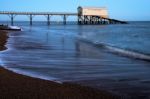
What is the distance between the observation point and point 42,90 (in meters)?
9.09

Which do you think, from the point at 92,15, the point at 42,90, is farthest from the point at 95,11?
the point at 42,90

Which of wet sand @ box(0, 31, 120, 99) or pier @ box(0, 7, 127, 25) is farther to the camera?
pier @ box(0, 7, 127, 25)

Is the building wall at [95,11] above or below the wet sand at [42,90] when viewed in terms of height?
above

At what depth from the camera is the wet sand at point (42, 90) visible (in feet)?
27.6

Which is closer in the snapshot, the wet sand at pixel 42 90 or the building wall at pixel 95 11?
the wet sand at pixel 42 90

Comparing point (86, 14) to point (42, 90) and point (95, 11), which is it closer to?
point (95, 11)

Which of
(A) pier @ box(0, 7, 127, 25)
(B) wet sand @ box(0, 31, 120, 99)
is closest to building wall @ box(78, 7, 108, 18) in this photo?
(A) pier @ box(0, 7, 127, 25)

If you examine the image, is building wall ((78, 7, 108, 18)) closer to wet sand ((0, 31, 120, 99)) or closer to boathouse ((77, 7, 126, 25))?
boathouse ((77, 7, 126, 25))

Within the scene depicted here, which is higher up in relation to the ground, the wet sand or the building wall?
the building wall

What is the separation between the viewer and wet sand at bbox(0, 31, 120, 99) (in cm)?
841

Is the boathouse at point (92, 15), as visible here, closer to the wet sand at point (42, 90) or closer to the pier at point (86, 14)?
the pier at point (86, 14)

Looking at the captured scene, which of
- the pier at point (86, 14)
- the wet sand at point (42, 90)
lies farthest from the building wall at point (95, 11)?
the wet sand at point (42, 90)

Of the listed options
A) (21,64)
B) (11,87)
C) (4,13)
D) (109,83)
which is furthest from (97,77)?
(4,13)

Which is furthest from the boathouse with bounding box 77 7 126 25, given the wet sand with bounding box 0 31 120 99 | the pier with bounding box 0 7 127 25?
the wet sand with bounding box 0 31 120 99
